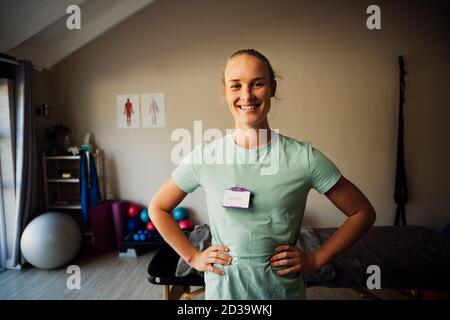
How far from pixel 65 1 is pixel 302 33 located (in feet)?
5.50

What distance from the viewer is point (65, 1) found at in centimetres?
129

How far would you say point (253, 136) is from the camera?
62cm

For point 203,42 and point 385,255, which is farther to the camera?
point 203,42

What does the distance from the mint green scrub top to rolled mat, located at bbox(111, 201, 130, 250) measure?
1.94 m

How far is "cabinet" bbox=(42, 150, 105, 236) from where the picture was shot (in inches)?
96.0

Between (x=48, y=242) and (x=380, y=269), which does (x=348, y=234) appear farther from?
(x=48, y=242)

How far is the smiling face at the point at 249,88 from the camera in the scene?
22.2 inches

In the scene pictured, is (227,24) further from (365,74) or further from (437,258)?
(437,258)

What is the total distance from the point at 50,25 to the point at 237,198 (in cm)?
189

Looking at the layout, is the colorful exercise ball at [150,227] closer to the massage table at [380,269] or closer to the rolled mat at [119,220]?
the rolled mat at [119,220]

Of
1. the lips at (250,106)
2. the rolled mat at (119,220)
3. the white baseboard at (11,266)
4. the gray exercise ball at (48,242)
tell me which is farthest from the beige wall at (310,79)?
the lips at (250,106)

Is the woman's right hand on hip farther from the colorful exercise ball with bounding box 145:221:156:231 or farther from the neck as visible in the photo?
the colorful exercise ball with bounding box 145:221:156:231

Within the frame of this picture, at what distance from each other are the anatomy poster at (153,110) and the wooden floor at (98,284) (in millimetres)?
1284
